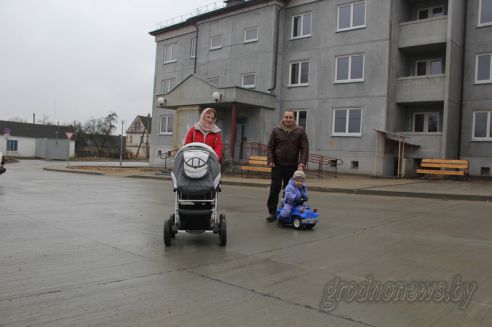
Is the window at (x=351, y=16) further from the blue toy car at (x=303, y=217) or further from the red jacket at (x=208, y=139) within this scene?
the red jacket at (x=208, y=139)

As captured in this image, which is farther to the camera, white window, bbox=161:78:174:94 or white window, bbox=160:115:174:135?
white window, bbox=161:78:174:94

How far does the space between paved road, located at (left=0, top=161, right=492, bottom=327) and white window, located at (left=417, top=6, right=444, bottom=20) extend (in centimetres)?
1949

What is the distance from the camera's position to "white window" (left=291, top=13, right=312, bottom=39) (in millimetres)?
27516

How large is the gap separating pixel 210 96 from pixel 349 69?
8.08 meters

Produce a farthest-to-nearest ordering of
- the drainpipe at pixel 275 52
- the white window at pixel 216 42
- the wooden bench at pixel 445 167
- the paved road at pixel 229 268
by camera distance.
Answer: the white window at pixel 216 42, the drainpipe at pixel 275 52, the wooden bench at pixel 445 167, the paved road at pixel 229 268

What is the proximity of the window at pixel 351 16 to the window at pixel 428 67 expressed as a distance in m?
4.05

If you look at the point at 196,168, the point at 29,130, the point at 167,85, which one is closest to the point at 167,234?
the point at 196,168

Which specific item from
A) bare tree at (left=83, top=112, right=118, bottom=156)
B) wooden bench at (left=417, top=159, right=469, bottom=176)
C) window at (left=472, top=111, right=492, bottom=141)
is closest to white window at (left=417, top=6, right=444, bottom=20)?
window at (left=472, top=111, right=492, bottom=141)

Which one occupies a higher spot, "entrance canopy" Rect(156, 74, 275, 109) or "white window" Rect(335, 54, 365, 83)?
"white window" Rect(335, 54, 365, 83)

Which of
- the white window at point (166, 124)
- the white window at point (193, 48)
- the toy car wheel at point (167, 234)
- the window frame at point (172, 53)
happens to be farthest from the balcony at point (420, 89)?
the toy car wheel at point (167, 234)

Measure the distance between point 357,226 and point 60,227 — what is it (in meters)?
4.99

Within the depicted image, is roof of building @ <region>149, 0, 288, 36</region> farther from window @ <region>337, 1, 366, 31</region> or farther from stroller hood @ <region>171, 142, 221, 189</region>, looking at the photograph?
stroller hood @ <region>171, 142, 221, 189</region>

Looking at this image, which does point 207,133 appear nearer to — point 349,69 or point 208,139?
point 208,139

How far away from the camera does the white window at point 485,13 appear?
23.3 m
